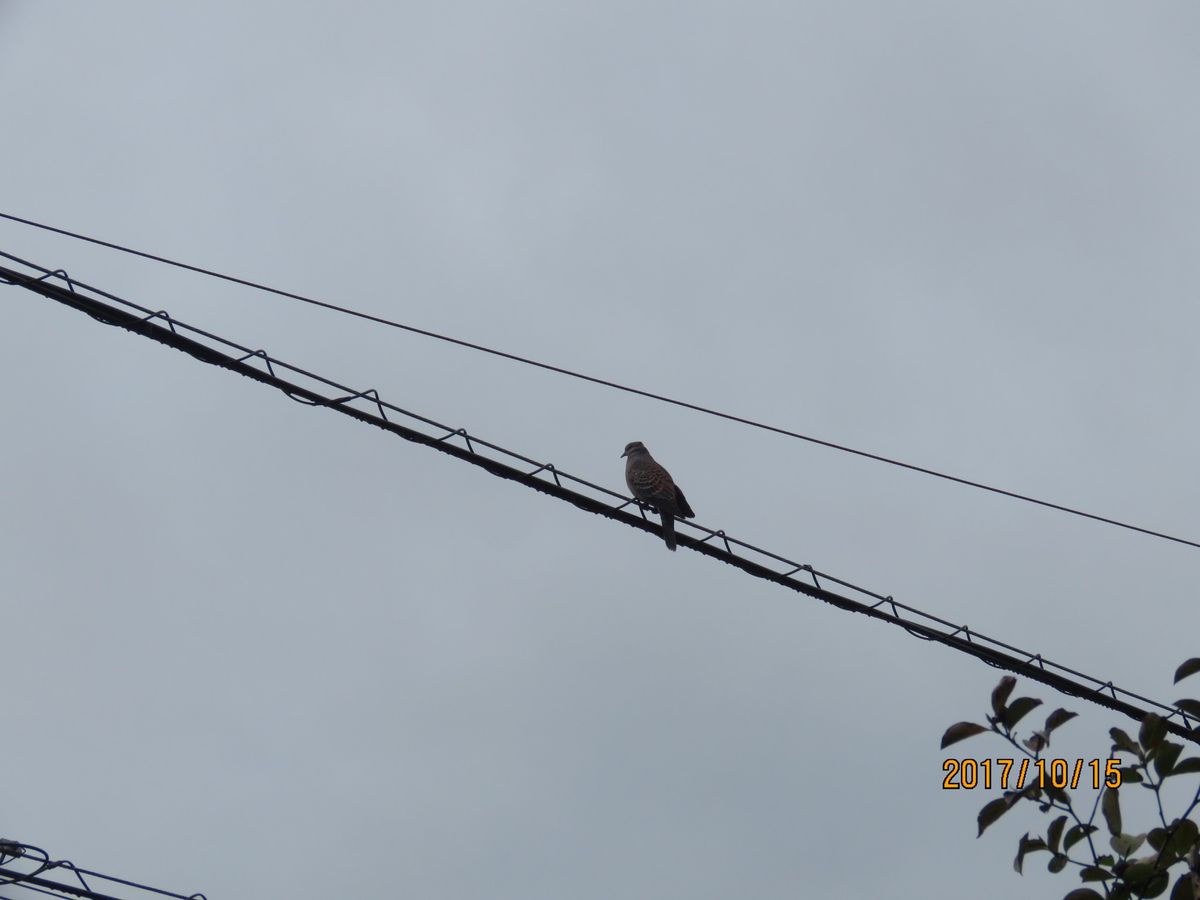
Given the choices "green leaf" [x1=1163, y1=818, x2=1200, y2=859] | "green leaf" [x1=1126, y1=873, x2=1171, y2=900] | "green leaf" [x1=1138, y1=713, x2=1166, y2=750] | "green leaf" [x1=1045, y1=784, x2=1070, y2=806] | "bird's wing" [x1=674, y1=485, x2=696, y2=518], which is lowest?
"green leaf" [x1=1126, y1=873, x2=1171, y2=900]

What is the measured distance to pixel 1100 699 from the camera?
6883 mm

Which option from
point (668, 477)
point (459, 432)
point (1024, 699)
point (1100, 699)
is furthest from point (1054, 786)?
point (668, 477)

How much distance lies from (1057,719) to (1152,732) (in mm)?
285

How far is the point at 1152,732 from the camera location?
12.8ft

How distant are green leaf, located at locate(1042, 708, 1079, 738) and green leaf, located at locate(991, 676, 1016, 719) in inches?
→ 6.3

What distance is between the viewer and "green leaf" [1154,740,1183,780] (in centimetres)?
383

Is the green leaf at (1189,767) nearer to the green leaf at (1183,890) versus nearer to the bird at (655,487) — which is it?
the green leaf at (1183,890)

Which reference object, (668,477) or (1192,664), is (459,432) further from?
(668,477)

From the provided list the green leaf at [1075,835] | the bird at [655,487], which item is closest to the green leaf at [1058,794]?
the green leaf at [1075,835]

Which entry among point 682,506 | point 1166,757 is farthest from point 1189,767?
point 682,506

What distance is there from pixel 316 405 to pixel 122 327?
99 centimetres

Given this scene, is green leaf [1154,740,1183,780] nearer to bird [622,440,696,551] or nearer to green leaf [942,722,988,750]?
green leaf [942,722,988,750]

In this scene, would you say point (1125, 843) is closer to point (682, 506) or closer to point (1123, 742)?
point (1123, 742)

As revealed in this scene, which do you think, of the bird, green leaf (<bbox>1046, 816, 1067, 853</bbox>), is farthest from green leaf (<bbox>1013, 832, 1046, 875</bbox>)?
the bird
